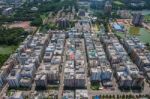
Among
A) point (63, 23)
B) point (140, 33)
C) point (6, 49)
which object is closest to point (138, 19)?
point (140, 33)

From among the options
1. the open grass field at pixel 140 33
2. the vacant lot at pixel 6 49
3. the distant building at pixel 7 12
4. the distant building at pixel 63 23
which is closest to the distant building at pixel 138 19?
the open grass field at pixel 140 33

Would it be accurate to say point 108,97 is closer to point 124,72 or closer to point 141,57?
point 124,72

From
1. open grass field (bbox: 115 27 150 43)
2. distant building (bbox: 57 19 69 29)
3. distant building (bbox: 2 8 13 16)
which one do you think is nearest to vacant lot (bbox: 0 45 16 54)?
distant building (bbox: 57 19 69 29)

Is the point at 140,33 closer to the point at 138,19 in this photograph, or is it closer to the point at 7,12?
the point at 138,19

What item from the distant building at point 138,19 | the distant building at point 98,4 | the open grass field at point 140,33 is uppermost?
the distant building at point 98,4

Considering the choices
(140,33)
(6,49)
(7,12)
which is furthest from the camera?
(7,12)

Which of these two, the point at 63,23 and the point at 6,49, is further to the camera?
the point at 63,23

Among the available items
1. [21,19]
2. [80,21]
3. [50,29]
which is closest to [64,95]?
[50,29]

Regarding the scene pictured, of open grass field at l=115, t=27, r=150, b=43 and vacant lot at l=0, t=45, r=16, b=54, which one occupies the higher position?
vacant lot at l=0, t=45, r=16, b=54

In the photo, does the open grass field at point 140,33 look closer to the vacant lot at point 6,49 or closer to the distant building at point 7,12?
the vacant lot at point 6,49

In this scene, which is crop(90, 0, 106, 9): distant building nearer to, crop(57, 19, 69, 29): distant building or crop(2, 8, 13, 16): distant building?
crop(57, 19, 69, 29): distant building

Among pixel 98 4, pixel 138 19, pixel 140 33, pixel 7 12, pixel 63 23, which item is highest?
pixel 7 12
